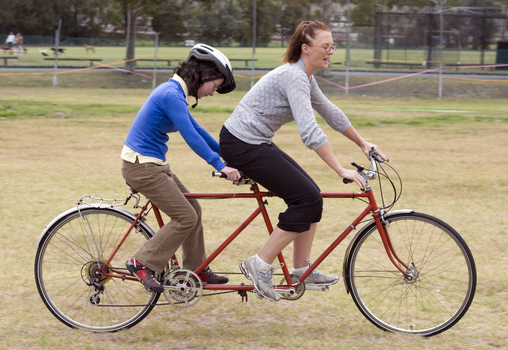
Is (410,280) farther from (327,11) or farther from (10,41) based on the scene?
(10,41)

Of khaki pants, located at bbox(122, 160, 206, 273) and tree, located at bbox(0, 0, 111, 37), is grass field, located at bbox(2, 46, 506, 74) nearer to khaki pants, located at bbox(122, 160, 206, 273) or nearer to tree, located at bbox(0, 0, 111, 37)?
khaki pants, located at bbox(122, 160, 206, 273)

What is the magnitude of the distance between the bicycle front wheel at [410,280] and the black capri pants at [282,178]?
0.43 metres

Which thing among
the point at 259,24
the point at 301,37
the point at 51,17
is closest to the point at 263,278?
the point at 301,37

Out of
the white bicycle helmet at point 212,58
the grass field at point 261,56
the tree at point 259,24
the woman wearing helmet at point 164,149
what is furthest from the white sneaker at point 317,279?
the tree at point 259,24

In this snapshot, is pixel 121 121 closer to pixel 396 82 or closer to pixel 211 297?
pixel 211 297

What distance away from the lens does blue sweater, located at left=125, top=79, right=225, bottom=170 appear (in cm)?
355

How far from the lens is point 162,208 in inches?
150

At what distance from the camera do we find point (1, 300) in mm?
4414

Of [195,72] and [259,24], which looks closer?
[195,72]

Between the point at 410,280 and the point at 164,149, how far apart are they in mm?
1773

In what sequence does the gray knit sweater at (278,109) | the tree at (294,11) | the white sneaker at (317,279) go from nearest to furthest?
1. the gray knit sweater at (278,109)
2. the white sneaker at (317,279)
3. the tree at (294,11)

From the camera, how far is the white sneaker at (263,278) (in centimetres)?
380

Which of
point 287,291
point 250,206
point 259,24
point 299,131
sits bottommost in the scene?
point 287,291

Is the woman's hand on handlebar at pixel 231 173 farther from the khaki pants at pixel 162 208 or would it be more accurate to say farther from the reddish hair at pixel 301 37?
the reddish hair at pixel 301 37
